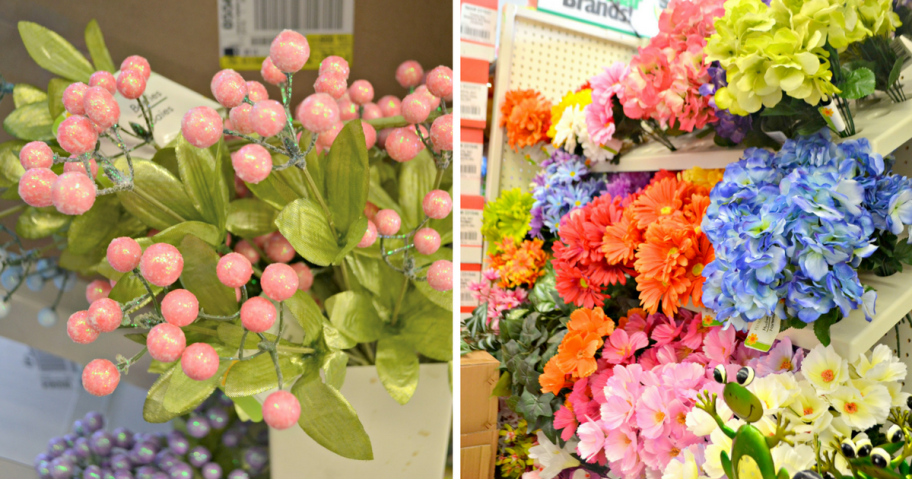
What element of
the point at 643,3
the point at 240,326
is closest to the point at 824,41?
the point at 240,326

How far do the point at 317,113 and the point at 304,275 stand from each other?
0.15m

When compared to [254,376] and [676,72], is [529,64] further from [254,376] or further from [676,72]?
[254,376]

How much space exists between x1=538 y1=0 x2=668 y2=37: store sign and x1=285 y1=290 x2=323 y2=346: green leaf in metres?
1.14

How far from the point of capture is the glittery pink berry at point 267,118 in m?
0.26

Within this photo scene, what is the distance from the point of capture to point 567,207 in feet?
3.02

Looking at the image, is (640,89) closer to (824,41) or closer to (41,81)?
(824,41)

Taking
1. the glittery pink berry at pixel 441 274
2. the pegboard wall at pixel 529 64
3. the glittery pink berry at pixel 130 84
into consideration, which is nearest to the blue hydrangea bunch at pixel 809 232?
the glittery pink berry at pixel 441 274

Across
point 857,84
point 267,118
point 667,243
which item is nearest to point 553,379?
point 667,243

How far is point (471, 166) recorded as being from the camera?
4.47 feet

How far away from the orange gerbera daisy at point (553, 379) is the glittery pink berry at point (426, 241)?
434 mm

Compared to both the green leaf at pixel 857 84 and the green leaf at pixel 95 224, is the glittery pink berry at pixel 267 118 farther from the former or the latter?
the green leaf at pixel 857 84

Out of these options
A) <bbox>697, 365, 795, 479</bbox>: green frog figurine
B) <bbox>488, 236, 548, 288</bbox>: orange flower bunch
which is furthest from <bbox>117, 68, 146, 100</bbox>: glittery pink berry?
<bbox>488, 236, 548, 288</bbox>: orange flower bunch

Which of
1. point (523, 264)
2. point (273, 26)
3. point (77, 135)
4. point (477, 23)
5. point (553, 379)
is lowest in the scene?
point (553, 379)

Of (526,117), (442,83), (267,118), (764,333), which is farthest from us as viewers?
(526,117)
